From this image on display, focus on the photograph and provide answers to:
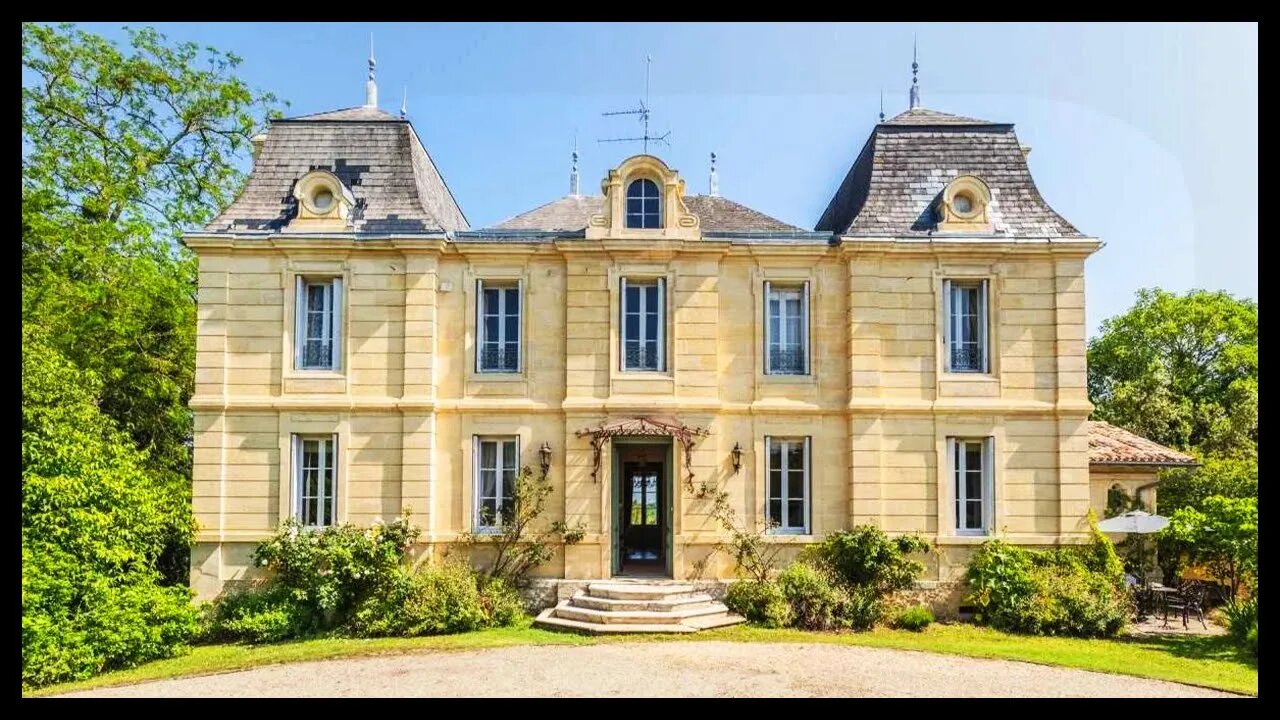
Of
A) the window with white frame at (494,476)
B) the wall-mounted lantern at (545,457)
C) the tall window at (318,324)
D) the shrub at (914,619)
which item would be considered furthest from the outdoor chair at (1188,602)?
the tall window at (318,324)

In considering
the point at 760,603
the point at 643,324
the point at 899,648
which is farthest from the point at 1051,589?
the point at 643,324

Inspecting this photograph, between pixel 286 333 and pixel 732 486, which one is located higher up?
pixel 286 333

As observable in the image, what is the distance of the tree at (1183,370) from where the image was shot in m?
24.7

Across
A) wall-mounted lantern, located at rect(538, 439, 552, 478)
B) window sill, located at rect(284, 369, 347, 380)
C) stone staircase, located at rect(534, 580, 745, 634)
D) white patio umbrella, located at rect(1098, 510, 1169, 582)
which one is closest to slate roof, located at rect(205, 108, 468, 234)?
window sill, located at rect(284, 369, 347, 380)

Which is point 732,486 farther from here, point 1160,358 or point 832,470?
point 1160,358

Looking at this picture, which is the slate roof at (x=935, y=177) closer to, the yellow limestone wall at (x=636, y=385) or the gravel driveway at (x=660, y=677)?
the yellow limestone wall at (x=636, y=385)

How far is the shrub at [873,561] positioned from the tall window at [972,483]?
1.19 metres

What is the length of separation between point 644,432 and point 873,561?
4684 mm

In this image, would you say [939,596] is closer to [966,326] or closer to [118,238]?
[966,326]

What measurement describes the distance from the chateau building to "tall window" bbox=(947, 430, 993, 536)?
0.04m

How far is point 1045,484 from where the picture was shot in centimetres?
1463

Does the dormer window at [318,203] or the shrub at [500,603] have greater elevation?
the dormer window at [318,203]
